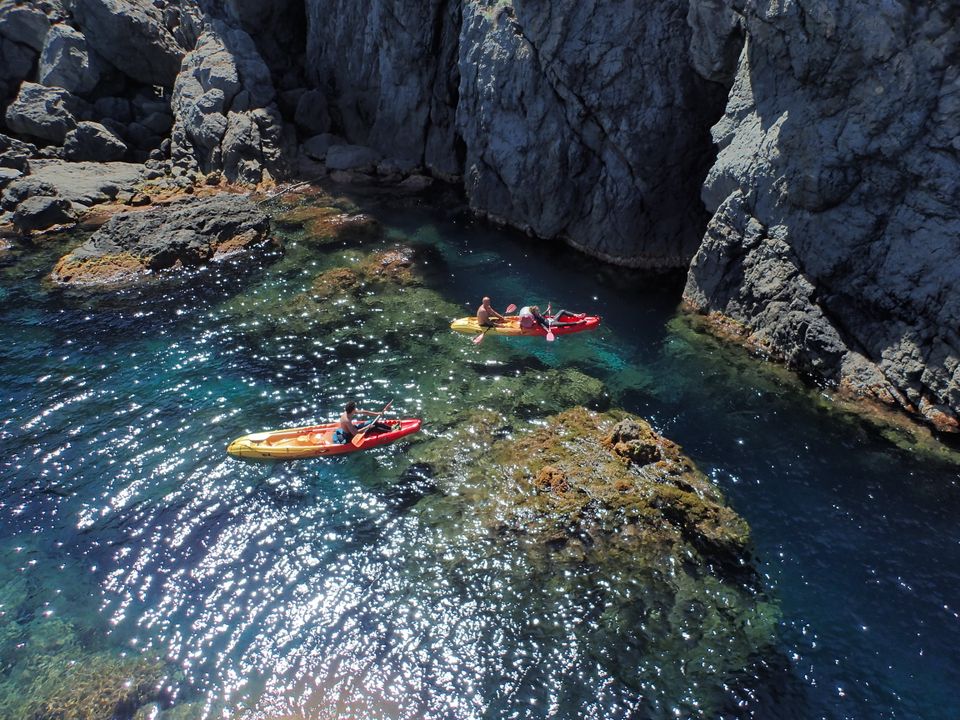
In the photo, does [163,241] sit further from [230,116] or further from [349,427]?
[349,427]

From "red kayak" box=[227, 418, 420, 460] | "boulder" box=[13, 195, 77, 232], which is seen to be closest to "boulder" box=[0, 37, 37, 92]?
"boulder" box=[13, 195, 77, 232]

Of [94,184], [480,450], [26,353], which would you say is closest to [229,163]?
[94,184]

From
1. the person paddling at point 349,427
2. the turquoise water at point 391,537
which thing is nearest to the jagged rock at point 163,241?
the turquoise water at point 391,537

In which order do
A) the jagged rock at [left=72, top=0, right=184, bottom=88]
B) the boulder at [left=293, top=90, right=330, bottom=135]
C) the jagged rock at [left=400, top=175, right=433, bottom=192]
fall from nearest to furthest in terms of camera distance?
1. the jagged rock at [left=400, top=175, right=433, bottom=192]
2. the jagged rock at [left=72, top=0, right=184, bottom=88]
3. the boulder at [left=293, top=90, right=330, bottom=135]

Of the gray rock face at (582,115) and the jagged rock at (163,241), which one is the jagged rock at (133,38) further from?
the jagged rock at (163,241)

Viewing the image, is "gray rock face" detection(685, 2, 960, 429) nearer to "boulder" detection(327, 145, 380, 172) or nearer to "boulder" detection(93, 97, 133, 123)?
"boulder" detection(327, 145, 380, 172)

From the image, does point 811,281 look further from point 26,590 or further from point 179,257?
point 179,257

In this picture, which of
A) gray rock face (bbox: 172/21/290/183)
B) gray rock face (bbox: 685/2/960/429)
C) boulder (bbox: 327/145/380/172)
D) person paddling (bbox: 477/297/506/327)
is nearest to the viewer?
gray rock face (bbox: 685/2/960/429)
